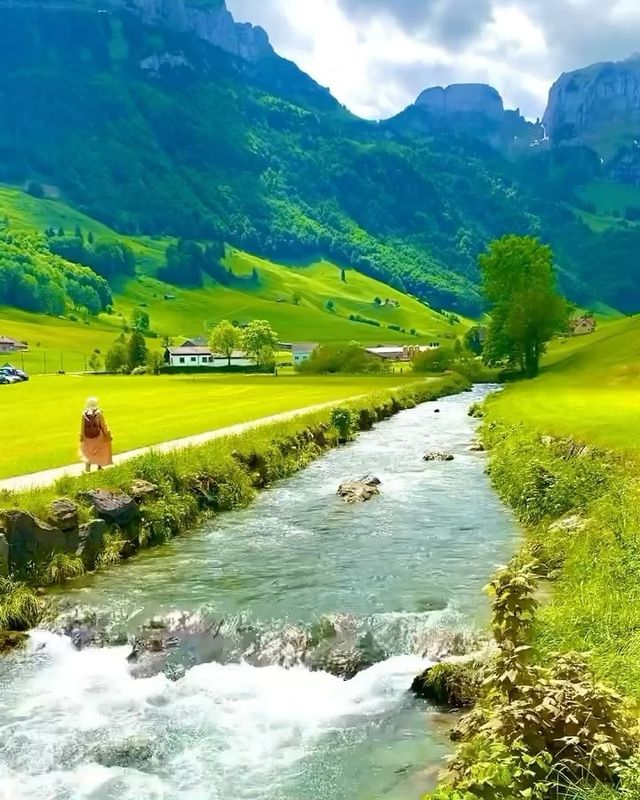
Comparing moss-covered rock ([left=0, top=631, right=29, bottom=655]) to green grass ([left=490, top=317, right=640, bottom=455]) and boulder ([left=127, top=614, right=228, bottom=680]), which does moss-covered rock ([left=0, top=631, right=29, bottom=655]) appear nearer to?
boulder ([left=127, top=614, right=228, bottom=680])

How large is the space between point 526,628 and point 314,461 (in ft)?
116

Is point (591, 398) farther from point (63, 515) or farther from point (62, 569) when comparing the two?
point (62, 569)

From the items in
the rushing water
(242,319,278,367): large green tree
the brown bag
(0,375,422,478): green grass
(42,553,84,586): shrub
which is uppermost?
(242,319,278,367): large green tree

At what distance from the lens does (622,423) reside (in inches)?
1706

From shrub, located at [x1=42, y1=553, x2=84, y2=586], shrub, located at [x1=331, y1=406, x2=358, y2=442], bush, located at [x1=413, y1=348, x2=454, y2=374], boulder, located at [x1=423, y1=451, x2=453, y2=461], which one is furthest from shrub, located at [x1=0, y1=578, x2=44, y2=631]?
bush, located at [x1=413, y1=348, x2=454, y2=374]

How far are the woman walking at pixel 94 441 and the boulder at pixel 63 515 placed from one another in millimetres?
5735

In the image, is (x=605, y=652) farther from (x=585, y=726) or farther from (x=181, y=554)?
(x=181, y=554)

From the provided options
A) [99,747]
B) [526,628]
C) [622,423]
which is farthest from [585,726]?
[622,423]

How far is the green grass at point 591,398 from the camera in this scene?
4175 centimetres

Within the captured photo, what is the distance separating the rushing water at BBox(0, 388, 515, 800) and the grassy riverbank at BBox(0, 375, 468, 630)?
3.80ft

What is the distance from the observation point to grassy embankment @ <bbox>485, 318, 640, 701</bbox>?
15.4 metres

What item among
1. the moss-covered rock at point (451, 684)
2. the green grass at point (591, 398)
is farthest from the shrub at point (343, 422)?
the moss-covered rock at point (451, 684)

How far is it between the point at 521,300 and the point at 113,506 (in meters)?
93.2

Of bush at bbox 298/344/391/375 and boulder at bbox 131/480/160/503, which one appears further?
bush at bbox 298/344/391/375
